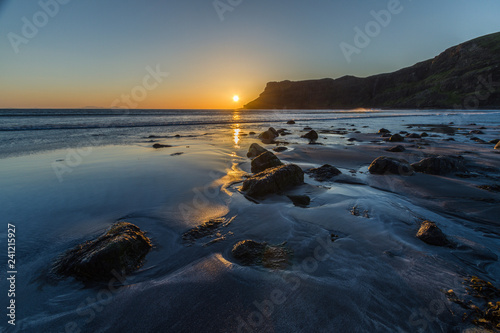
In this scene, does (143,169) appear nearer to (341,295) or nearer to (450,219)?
(341,295)

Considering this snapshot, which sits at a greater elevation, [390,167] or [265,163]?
[265,163]

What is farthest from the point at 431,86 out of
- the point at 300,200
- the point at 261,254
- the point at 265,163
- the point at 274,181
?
the point at 261,254

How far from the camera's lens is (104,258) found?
308cm

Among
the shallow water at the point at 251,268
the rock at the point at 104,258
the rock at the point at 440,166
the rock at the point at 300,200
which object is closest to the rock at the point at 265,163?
the shallow water at the point at 251,268

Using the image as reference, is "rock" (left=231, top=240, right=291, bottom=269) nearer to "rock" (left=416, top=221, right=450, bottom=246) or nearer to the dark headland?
"rock" (left=416, top=221, right=450, bottom=246)

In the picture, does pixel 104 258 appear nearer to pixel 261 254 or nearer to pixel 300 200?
pixel 261 254

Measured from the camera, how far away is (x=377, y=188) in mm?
6523

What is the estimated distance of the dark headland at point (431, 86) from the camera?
75.9m

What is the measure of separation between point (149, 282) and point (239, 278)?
1.24 meters

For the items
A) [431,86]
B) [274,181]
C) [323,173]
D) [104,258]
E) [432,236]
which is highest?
[431,86]

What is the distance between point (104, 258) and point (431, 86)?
127439mm

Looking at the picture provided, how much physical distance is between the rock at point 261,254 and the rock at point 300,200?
1.92 metres

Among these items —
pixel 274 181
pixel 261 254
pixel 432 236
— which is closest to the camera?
pixel 261 254

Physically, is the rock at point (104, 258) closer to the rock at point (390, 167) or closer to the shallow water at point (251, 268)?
the shallow water at point (251, 268)
